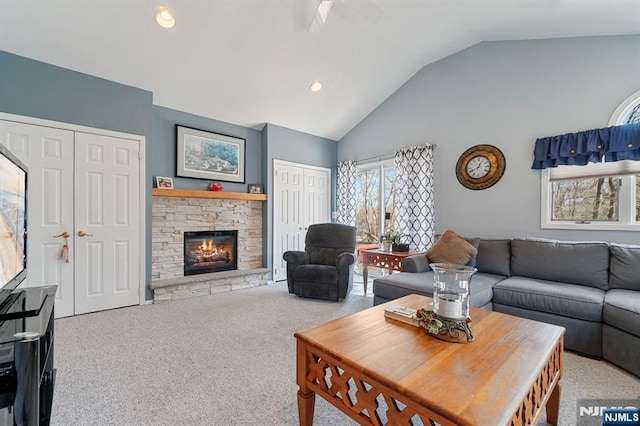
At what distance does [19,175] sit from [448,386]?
2.59m

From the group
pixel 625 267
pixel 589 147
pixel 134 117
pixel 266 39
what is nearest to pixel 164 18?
pixel 266 39

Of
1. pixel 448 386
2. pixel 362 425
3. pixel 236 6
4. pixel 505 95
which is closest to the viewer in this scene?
pixel 448 386

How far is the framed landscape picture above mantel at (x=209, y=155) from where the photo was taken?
4.01 m

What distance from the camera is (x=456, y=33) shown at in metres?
3.64

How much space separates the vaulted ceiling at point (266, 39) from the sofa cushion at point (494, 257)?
7.87 feet

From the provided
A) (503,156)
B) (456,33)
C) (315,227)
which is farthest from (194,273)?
(456,33)

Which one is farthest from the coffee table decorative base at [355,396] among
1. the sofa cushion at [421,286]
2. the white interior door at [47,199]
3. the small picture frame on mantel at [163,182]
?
the small picture frame on mantel at [163,182]

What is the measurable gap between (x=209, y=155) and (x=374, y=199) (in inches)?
117

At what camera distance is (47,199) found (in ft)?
9.71

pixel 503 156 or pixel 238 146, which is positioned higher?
pixel 238 146

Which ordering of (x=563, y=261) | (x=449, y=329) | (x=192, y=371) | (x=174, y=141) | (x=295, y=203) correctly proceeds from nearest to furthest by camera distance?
(x=449, y=329) < (x=192, y=371) < (x=563, y=261) < (x=174, y=141) < (x=295, y=203)

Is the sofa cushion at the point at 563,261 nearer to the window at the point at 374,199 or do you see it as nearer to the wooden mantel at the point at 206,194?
the window at the point at 374,199

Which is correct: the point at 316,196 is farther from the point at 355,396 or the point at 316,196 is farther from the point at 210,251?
the point at 355,396

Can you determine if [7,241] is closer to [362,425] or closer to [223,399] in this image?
[223,399]
